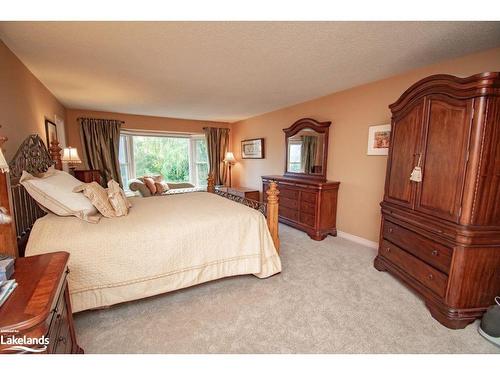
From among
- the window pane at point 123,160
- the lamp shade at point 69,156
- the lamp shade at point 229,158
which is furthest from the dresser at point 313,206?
the window pane at point 123,160

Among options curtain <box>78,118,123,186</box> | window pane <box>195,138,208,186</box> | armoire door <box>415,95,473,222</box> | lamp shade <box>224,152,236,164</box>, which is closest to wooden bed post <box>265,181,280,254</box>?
armoire door <box>415,95,473,222</box>

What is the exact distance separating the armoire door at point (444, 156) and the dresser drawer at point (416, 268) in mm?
458

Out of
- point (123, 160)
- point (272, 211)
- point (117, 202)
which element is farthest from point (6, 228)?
point (123, 160)

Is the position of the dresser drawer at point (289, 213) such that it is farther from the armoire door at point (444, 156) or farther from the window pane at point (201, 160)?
the window pane at point (201, 160)

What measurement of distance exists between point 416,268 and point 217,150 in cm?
496

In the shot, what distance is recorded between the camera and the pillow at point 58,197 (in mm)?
1696

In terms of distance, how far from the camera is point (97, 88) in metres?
3.13

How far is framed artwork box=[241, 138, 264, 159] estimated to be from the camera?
16.7ft

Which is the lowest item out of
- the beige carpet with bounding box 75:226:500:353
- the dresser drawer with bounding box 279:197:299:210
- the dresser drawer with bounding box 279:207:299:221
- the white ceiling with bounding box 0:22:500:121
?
the beige carpet with bounding box 75:226:500:353

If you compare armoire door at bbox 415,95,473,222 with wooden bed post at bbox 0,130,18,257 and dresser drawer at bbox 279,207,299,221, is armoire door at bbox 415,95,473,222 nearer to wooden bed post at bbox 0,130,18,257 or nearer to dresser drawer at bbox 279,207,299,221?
dresser drawer at bbox 279,207,299,221

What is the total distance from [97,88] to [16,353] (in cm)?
335

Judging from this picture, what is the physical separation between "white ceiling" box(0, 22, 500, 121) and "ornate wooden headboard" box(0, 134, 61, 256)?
911 mm

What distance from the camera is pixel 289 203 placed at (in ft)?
12.9
